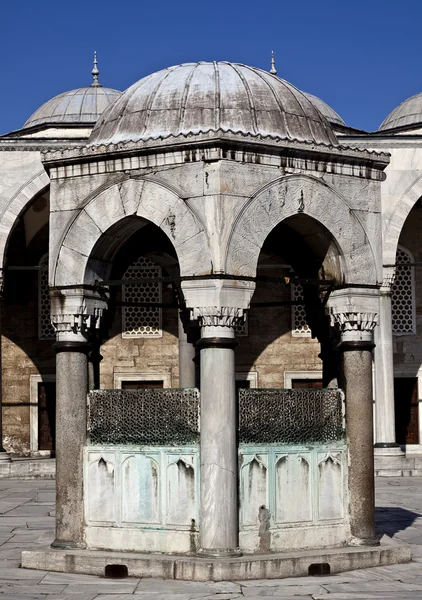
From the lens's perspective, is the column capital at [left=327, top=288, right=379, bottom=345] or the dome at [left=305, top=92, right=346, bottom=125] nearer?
the column capital at [left=327, top=288, right=379, bottom=345]

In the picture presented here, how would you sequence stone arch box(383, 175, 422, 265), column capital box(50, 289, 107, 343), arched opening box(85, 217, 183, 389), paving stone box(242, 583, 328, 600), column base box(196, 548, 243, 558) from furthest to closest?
arched opening box(85, 217, 183, 389) < stone arch box(383, 175, 422, 265) < column capital box(50, 289, 107, 343) < column base box(196, 548, 243, 558) < paving stone box(242, 583, 328, 600)

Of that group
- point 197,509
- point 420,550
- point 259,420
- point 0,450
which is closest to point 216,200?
point 259,420

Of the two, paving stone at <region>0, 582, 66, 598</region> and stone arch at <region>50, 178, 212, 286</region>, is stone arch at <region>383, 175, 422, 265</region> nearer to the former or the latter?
stone arch at <region>50, 178, 212, 286</region>

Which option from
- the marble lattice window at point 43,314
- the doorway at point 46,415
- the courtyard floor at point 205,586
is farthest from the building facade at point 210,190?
the doorway at point 46,415

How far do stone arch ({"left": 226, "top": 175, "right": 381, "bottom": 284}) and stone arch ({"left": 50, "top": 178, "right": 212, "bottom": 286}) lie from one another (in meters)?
0.24

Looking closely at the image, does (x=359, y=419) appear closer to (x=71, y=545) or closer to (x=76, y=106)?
(x=71, y=545)

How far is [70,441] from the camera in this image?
6.95m

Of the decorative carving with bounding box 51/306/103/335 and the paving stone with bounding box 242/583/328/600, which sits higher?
the decorative carving with bounding box 51/306/103/335

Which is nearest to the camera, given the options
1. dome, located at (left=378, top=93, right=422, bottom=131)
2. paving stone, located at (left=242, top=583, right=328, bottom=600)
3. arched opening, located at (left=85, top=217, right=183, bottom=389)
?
paving stone, located at (left=242, top=583, right=328, bottom=600)

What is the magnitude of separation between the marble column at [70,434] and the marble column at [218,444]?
2.88 feet

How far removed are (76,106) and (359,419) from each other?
1636cm

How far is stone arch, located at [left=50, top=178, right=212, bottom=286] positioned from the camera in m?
6.64

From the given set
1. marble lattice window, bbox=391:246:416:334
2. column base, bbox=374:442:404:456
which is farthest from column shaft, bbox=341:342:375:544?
marble lattice window, bbox=391:246:416:334

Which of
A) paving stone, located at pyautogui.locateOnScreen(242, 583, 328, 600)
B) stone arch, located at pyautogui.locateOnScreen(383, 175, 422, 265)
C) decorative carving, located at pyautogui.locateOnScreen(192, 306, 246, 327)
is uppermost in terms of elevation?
stone arch, located at pyautogui.locateOnScreen(383, 175, 422, 265)
